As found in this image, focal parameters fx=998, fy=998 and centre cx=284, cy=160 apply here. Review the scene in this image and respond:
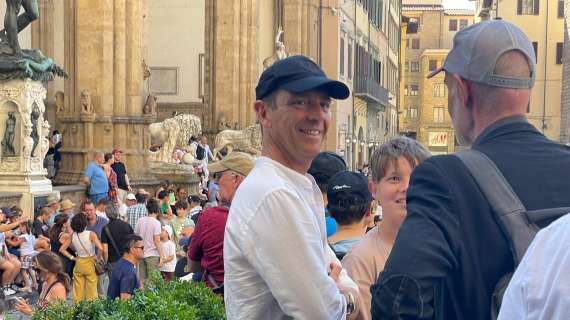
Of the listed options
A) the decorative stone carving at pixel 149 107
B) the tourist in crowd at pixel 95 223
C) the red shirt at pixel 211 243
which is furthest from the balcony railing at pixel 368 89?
the red shirt at pixel 211 243

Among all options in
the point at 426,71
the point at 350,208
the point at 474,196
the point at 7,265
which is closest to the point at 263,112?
the point at 474,196

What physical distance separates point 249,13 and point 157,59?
5474mm

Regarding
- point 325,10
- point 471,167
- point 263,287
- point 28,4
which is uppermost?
point 325,10

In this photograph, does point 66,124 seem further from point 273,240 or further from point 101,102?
point 273,240

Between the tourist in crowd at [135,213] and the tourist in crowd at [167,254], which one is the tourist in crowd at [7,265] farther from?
the tourist in crowd at [135,213]

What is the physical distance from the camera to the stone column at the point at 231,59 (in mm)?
30203

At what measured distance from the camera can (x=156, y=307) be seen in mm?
4555

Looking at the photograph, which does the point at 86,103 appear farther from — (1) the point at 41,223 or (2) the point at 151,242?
(2) the point at 151,242

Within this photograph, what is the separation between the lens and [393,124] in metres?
79.6

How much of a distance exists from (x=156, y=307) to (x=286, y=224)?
187cm

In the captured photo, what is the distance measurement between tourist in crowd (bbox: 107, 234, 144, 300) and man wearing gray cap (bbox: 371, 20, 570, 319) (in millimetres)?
6027

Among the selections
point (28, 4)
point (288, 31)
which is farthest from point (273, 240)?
point (288, 31)

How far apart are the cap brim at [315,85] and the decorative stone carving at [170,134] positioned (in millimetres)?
19442

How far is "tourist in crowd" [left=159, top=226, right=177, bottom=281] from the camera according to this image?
36.6 feet
